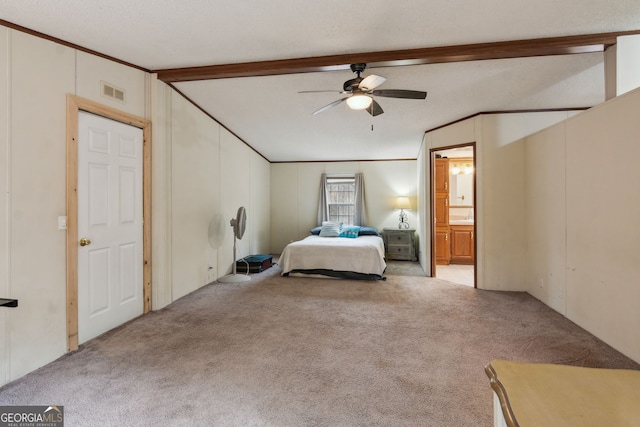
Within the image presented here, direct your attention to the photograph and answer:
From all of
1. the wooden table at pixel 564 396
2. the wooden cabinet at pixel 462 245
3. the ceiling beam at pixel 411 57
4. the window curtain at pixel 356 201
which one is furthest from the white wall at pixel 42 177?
the wooden cabinet at pixel 462 245

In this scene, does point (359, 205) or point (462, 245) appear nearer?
point (462, 245)

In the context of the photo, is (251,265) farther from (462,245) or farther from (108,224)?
(462,245)

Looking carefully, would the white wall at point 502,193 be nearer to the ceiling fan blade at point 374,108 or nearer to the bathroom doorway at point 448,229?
the bathroom doorway at point 448,229

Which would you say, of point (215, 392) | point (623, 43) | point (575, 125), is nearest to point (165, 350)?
point (215, 392)

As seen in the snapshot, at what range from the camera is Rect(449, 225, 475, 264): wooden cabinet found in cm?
614

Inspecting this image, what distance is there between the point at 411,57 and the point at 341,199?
15.8 feet

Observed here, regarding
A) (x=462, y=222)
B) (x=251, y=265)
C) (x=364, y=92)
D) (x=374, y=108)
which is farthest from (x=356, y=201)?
(x=364, y=92)

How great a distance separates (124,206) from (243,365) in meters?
2.08

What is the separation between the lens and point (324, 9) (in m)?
2.19

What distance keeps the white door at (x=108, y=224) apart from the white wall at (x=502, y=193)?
4.49 metres

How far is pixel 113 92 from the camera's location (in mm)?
2906

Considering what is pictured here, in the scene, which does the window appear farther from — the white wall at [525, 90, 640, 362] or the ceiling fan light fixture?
the ceiling fan light fixture

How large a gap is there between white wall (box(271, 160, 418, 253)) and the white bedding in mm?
2253

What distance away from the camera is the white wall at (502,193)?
4.10 m
